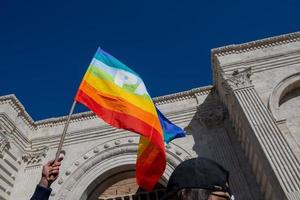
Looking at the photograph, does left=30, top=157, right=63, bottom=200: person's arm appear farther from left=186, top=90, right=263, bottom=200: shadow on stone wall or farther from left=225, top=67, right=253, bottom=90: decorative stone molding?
left=225, top=67, right=253, bottom=90: decorative stone molding

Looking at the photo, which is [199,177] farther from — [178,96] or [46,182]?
[178,96]

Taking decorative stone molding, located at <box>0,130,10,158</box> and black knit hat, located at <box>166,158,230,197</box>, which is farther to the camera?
decorative stone molding, located at <box>0,130,10,158</box>

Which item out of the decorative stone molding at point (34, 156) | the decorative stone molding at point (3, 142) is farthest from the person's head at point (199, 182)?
the decorative stone molding at point (34, 156)

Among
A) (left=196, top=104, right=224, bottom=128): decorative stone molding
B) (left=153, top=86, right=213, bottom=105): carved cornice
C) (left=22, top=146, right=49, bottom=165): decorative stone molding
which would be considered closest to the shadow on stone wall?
(left=196, top=104, right=224, bottom=128): decorative stone molding

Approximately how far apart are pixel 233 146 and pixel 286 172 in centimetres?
294

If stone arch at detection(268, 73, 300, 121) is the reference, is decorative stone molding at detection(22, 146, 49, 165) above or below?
above

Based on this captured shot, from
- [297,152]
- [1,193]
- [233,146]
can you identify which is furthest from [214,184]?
[1,193]

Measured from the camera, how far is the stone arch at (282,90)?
957cm

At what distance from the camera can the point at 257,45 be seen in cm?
1159

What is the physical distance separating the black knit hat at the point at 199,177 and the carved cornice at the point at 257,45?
1027 centimetres

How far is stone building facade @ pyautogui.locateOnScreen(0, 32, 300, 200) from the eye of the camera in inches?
360

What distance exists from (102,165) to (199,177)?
9.97 m

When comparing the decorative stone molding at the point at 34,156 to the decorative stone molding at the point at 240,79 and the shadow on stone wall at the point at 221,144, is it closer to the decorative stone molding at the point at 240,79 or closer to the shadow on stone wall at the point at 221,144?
the shadow on stone wall at the point at 221,144

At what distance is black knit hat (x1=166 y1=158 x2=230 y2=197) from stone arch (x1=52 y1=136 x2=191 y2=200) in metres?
9.13
